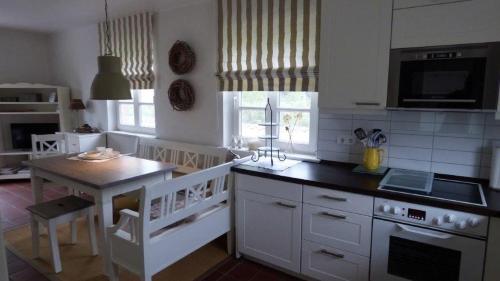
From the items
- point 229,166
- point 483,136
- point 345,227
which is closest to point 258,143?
point 229,166

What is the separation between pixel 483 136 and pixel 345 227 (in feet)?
3.59

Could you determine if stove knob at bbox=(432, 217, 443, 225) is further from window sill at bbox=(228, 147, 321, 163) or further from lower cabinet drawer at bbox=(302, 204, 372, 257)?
window sill at bbox=(228, 147, 321, 163)

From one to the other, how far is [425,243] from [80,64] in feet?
16.7

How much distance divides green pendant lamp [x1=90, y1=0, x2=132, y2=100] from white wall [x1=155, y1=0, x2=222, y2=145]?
1.04 m

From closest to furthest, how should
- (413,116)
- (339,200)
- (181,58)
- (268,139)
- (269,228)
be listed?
(339,200) < (413,116) < (269,228) < (268,139) < (181,58)

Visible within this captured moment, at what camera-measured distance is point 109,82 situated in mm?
2354

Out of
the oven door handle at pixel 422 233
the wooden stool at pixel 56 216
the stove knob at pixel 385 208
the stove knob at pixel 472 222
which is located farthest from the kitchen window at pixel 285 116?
the wooden stool at pixel 56 216

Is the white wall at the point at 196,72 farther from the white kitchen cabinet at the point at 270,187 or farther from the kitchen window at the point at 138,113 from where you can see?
the white kitchen cabinet at the point at 270,187

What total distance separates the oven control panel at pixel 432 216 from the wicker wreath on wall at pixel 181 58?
92.5 inches

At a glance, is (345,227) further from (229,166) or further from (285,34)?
(285,34)

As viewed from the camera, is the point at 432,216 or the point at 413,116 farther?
the point at 413,116

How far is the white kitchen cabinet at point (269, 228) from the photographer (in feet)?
7.43

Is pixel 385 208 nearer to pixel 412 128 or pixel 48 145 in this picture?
pixel 412 128

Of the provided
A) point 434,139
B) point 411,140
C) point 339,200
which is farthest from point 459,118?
point 339,200
